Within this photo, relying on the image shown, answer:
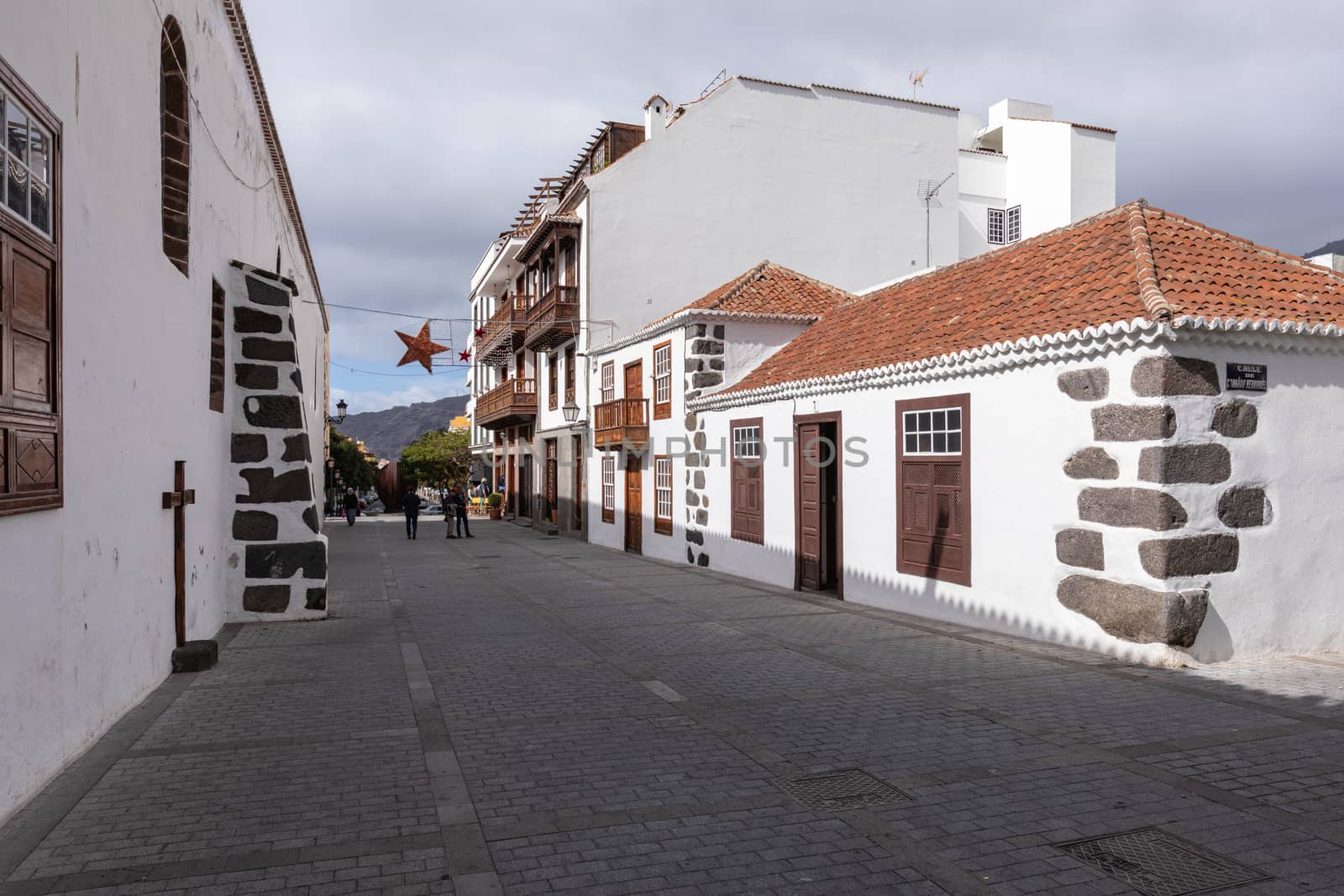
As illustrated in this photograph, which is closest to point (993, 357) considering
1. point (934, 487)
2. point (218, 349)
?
point (934, 487)

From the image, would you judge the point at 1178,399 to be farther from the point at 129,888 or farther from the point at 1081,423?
the point at 129,888

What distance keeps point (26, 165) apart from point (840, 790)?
506cm

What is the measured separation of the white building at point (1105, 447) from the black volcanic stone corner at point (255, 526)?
22.3 ft

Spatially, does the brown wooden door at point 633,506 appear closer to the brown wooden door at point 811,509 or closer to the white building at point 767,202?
the white building at point 767,202

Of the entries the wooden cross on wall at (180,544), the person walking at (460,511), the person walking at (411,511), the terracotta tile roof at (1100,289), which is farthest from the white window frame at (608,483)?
the wooden cross on wall at (180,544)

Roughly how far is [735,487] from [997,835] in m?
10.9

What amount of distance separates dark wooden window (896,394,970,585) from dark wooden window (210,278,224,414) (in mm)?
7425

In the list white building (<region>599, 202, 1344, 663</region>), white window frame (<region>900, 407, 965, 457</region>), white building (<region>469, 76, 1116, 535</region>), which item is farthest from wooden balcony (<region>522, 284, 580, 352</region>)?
white window frame (<region>900, 407, 965, 457</region>)

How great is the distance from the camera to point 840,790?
4.71 metres

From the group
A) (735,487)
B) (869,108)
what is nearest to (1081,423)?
(735,487)

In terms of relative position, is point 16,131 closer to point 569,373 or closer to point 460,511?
point 460,511

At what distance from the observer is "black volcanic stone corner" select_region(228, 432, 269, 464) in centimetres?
1004

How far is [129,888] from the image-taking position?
3.62m

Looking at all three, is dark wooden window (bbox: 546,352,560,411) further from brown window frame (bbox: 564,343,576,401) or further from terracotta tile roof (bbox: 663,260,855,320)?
terracotta tile roof (bbox: 663,260,855,320)
